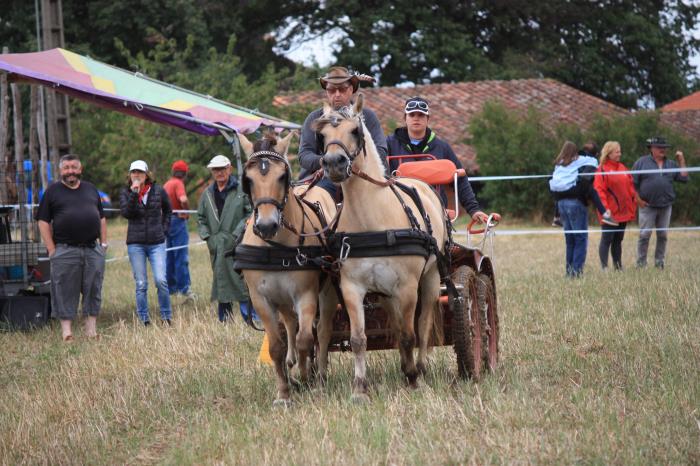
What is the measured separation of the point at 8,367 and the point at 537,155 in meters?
22.6

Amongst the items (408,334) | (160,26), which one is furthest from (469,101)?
(408,334)

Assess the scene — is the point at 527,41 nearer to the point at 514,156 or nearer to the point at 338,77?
the point at 514,156

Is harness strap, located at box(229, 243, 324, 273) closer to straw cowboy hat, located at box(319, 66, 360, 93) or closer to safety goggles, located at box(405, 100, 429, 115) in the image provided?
straw cowboy hat, located at box(319, 66, 360, 93)

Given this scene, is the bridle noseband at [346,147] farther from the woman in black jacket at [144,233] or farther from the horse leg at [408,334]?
the woman in black jacket at [144,233]

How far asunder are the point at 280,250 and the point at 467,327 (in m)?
1.43

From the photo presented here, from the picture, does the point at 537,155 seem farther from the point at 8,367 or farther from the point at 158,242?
the point at 8,367

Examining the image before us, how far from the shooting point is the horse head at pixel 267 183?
19.8 feet

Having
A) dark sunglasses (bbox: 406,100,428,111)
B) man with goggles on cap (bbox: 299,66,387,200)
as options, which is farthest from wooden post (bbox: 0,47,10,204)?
man with goggles on cap (bbox: 299,66,387,200)

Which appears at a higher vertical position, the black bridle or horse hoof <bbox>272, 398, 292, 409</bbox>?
the black bridle

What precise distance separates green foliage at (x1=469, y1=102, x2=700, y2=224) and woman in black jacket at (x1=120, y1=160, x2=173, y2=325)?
18.3m

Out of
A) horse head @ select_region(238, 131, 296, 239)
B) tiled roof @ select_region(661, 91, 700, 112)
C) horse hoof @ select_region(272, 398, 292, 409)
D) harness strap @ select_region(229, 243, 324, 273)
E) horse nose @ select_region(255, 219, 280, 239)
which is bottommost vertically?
horse hoof @ select_region(272, 398, 292, 409)

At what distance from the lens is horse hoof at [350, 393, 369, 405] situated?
631 cm

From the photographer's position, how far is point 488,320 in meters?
7.79

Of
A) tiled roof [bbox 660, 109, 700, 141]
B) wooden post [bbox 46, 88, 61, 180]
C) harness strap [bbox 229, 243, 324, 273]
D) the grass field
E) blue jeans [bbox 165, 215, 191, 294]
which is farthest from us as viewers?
tiled roof [bbox 660, 109, 700, 141]
